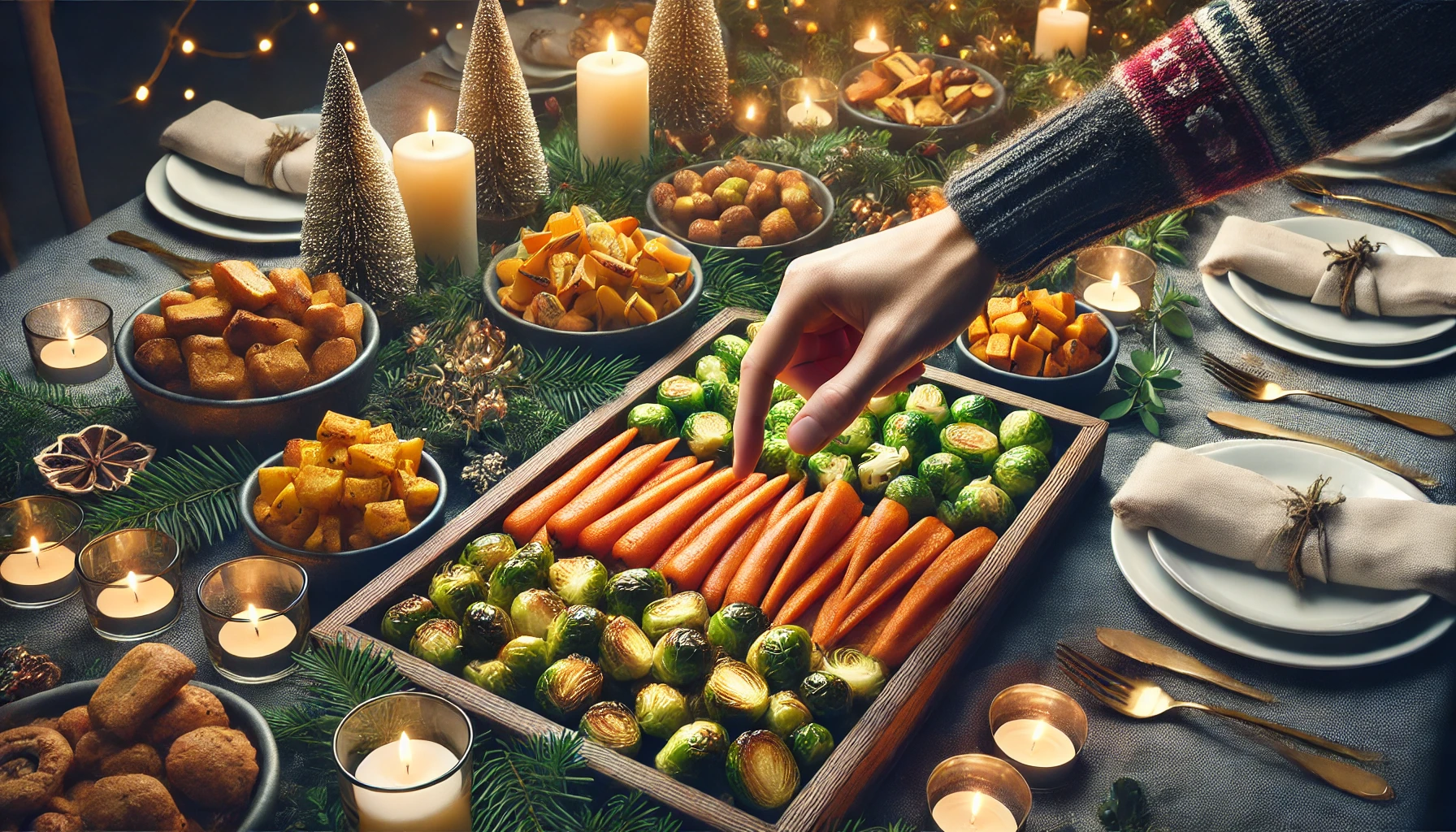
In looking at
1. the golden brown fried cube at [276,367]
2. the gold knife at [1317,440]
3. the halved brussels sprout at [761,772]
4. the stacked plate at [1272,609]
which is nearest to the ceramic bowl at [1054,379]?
the gold knife at [1317,440]

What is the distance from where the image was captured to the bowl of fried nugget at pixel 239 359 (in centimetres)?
192

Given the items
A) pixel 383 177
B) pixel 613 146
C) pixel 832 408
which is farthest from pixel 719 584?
pixel 613 146

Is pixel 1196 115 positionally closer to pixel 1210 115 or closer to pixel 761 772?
pixel 1210 115

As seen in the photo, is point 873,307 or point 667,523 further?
point 667,523

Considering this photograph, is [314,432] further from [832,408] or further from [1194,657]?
[1194,657]

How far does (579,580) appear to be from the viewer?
1786 millimetres

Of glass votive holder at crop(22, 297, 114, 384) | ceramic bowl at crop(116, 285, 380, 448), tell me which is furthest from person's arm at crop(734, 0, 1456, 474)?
glass votive holder at crop(22, 297, 114, 384)

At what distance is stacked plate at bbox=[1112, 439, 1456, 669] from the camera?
69.7 inches

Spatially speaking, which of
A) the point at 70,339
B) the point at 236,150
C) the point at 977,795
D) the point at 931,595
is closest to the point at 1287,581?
the point at 931,595

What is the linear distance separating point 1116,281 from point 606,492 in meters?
1.36

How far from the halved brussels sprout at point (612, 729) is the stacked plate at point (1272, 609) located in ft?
2.99

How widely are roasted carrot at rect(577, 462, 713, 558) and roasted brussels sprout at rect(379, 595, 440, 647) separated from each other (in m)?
0.33

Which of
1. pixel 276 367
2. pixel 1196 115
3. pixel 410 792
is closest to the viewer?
pixel 410 792

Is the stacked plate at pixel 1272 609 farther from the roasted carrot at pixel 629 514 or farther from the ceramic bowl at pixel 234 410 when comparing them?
the ceramic bowl at pixel 234 410
